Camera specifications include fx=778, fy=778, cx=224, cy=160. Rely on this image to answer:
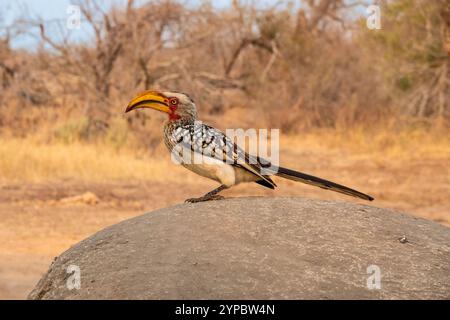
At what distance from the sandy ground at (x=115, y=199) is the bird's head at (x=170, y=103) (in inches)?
156

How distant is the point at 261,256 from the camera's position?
10.6ft

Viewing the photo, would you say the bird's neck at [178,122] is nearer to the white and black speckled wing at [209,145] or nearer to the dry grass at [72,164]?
the white and black speckled wing at [209,145]

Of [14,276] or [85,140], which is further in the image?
[85,140]

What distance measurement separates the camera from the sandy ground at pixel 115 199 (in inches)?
360

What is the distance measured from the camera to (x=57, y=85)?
19.7m

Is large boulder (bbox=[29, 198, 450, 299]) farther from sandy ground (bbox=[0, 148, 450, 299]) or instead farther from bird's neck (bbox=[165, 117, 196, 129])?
sandy ground (bbox=[0, 148, 450, 299])

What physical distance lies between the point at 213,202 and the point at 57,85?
16547mm

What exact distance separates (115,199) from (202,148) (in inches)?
353

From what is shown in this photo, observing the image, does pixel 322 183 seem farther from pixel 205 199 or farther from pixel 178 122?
pixel 178 122

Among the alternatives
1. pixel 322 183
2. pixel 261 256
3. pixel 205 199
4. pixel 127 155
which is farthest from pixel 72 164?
pixel 261 256

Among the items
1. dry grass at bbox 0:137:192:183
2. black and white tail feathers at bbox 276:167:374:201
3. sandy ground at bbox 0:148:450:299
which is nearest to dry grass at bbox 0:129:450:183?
dry grass at bbox 0:137:192:183
